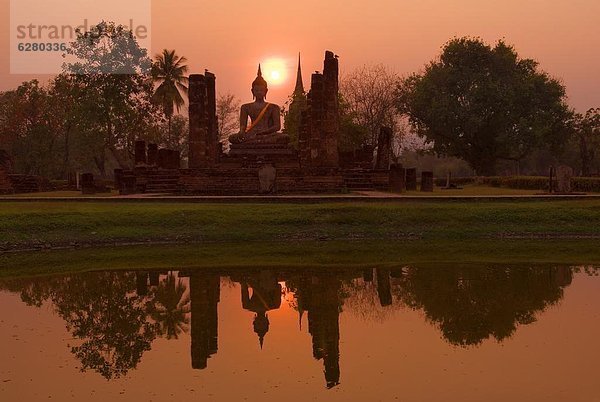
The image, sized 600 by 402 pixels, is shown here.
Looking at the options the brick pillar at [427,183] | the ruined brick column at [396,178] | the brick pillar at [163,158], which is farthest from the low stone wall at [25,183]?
the brick pillar at [427,183]

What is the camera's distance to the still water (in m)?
6.25

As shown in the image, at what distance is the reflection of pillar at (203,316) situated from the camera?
7.47 metres

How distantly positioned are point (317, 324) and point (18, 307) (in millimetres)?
4788

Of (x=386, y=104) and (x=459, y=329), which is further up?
(x=386, y=104)

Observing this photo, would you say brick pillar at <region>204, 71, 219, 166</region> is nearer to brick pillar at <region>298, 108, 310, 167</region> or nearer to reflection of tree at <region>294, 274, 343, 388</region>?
brick pillar at <region>298, 108, 310, 167</region>

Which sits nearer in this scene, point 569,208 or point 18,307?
point 18,307

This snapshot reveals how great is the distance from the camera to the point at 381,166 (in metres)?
30.7

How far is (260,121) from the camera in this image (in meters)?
32.6

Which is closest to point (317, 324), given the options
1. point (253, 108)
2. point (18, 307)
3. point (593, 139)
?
point (18, 307)

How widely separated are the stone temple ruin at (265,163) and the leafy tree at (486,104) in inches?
797

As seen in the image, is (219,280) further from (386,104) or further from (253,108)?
(386,104)

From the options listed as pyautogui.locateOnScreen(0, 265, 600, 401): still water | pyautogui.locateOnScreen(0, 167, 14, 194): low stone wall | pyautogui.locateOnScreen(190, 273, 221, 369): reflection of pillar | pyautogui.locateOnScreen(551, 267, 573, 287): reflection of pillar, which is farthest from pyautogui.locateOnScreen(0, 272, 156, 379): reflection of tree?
pyautogui.locateOnScreen(0, 167, 14, 194): low stone wall

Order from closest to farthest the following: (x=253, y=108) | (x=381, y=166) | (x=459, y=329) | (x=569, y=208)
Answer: (x=459, y=329) → (x=569, y=208) → (x=381, y=166) → (x=253, y=108)

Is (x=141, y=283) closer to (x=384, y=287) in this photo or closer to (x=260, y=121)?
(x=384, y=287)
